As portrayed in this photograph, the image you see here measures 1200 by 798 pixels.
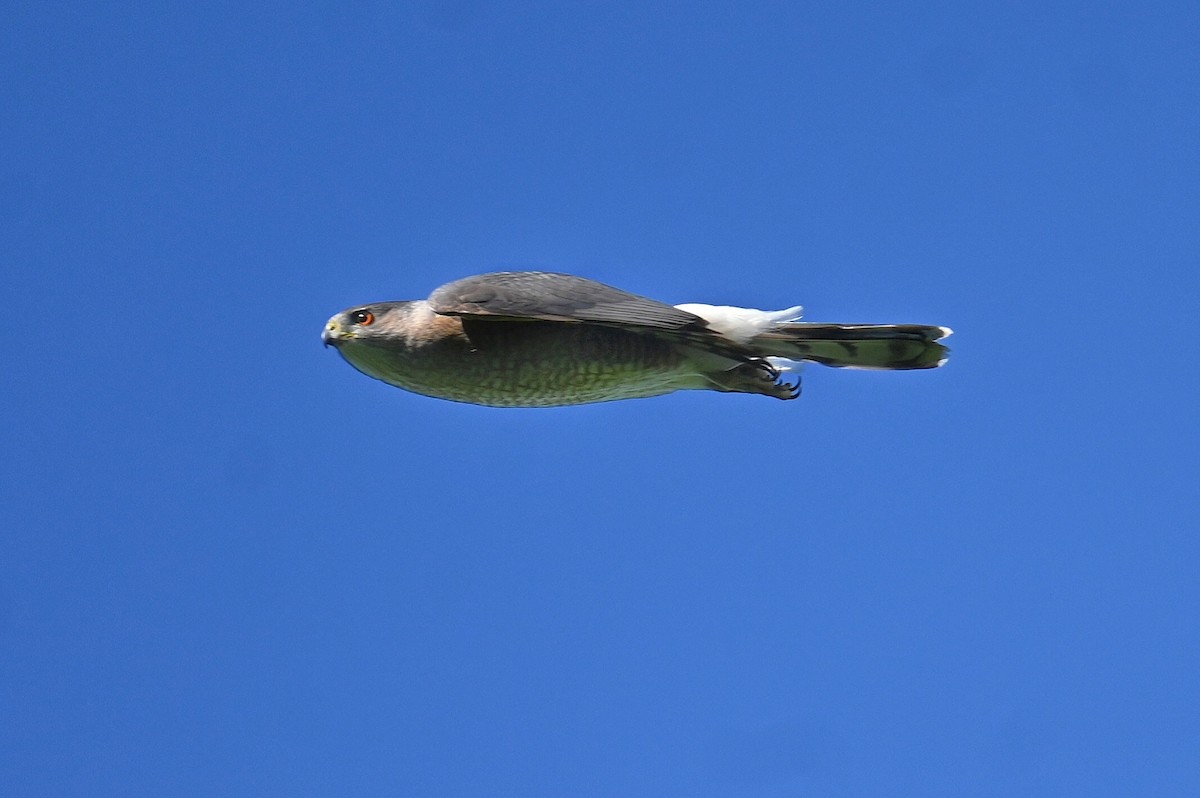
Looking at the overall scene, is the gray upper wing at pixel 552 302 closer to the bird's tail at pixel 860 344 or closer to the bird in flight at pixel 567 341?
the bird in flight at pixel 567 341

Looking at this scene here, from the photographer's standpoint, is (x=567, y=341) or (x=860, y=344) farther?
(x=860, y=344)

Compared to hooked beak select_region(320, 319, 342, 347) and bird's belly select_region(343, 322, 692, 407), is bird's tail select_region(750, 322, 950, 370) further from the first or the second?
hooked beak select_region(320, 319, 342, 347)

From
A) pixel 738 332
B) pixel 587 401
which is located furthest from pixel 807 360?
pixel 587 401

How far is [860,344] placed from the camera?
1078cm

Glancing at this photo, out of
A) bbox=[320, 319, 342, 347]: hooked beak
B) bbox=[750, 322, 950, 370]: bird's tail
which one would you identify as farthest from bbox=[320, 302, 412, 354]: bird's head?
bbox=[750, 322, 950, 370]: bird's tail

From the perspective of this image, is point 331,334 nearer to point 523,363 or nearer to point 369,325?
point 369,325

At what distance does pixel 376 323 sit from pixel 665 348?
6.97 ft

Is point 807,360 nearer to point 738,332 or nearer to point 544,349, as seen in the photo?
point 738,332

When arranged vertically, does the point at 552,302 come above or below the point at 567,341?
above

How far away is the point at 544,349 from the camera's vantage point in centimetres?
1030

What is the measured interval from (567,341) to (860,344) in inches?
87.7

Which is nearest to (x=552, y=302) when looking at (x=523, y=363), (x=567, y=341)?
(x=567, y=341)

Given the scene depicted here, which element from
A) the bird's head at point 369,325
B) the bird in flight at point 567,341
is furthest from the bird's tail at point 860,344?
the bird's head at point 369,325

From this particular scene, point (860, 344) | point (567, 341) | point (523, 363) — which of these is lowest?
point (523, 363)
